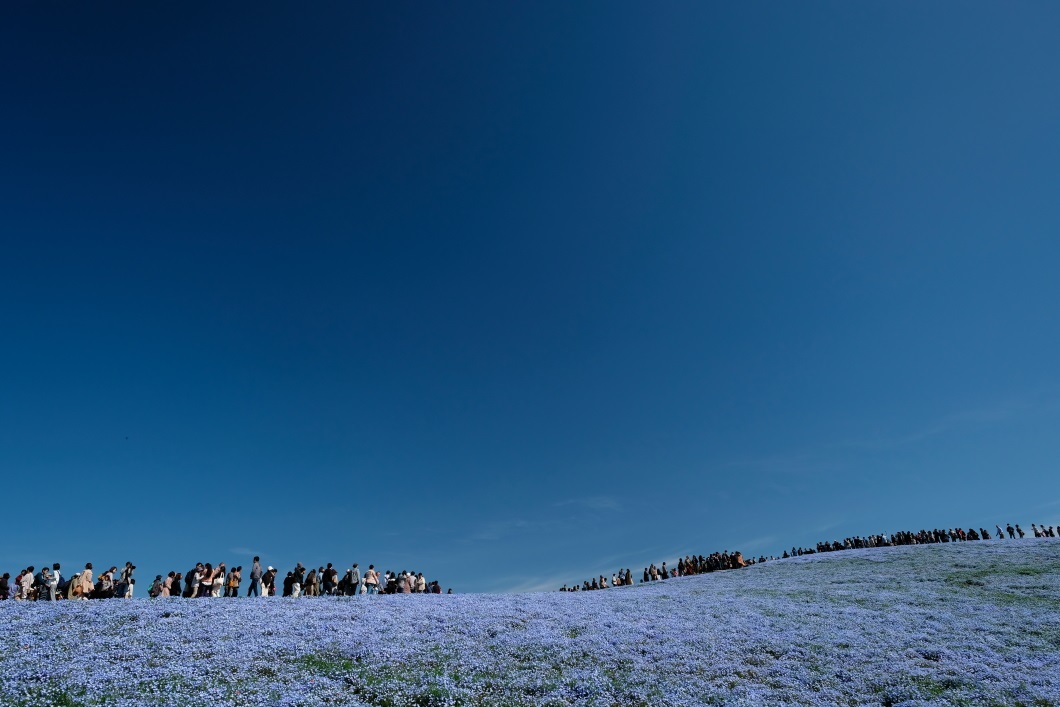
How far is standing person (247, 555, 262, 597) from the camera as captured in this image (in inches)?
1331

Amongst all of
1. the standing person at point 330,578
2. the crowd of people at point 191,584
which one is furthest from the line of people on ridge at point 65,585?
the standing person at point 330,578

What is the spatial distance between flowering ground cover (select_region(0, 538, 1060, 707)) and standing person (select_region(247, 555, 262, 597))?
4.86 meters

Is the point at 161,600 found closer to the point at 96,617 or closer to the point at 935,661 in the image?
the point at 96,617

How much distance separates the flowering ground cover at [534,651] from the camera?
17359mm

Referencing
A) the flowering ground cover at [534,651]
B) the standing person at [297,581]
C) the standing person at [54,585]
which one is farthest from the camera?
the standing person at [297,581]

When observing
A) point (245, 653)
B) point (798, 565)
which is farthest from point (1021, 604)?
point (245, 653)

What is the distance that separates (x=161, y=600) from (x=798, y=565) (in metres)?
50.3

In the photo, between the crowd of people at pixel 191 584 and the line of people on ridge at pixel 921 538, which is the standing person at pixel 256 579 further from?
the line of people on ridge at pixel 921 538

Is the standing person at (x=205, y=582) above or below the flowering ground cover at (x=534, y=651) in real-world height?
above

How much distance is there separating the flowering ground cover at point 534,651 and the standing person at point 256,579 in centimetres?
486

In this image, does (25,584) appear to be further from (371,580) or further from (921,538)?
(921,538)

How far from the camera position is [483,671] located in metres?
19.6

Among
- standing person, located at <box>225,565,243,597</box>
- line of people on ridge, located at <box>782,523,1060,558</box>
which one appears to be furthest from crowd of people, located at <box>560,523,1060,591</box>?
standing person, located at <box>225,565,243,597</box>

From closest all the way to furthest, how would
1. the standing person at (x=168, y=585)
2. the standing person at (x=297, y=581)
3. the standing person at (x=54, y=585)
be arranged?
1. the standing person at (x=54, y=585)
2. the standing person at (x=168, y=585)
3. the standing person at (x=297, y=581)
